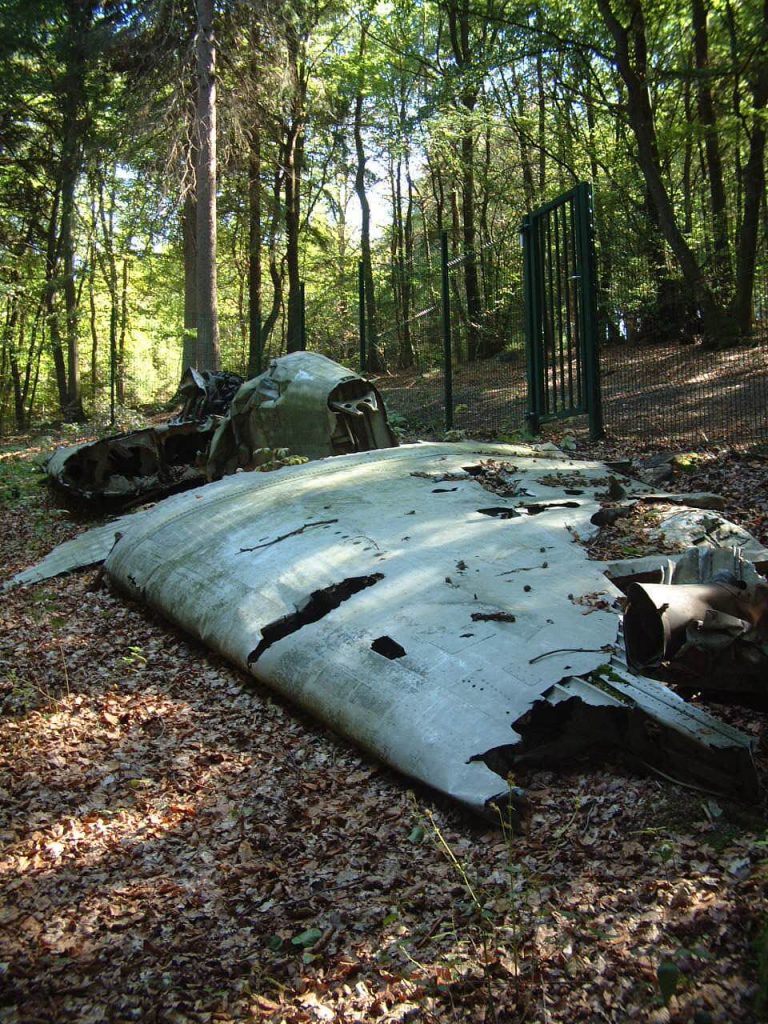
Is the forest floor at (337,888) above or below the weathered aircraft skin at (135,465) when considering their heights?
below

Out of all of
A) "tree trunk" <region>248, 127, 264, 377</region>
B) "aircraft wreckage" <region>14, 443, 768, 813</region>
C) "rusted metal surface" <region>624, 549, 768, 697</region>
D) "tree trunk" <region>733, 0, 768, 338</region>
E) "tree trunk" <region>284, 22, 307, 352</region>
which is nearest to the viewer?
"rusted metal surface" <region>624, 549, 768, 697</region>

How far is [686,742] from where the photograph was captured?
274 cm

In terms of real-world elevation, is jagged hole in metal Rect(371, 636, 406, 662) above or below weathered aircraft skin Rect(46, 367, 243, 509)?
below

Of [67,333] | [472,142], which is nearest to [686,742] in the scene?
[472,142]

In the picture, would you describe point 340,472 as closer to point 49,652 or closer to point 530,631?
point 49,652

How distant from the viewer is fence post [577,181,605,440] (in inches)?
319

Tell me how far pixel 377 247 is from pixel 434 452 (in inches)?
805

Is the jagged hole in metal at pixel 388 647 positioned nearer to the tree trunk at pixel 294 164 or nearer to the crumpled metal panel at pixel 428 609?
the crumpled metal panel at pixel 428 609

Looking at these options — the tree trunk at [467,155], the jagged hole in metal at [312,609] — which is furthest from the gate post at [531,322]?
the jagged hole in metal at [312,609]

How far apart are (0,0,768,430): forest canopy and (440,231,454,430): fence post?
1.27ft

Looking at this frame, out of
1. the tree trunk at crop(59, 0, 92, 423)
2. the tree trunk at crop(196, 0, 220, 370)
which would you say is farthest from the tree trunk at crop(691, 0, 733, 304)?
the tree trunk at crop(59, 0, 92, 423)

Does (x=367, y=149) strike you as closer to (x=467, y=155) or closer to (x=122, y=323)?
(x=467, y=155)

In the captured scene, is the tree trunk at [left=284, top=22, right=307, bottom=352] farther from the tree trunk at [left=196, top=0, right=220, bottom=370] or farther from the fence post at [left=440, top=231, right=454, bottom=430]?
the fence post at [left=440, top=231, right=454, bottom=430]

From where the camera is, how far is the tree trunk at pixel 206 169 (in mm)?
12344
